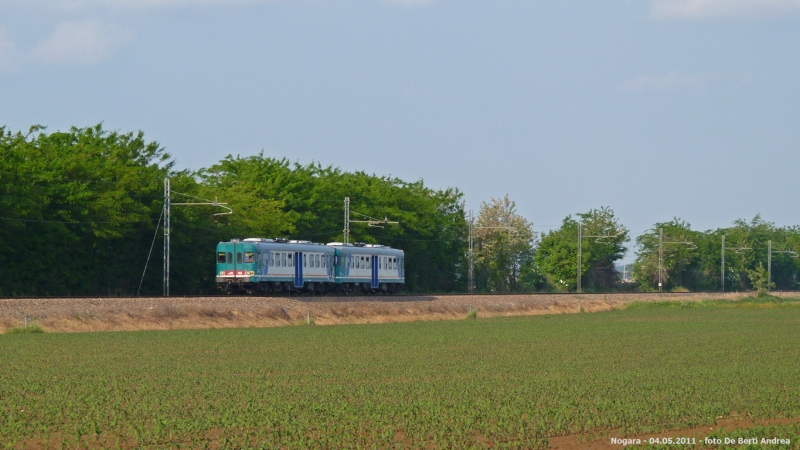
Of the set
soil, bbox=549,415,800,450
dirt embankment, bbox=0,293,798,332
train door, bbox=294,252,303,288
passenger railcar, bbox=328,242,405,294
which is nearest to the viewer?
soil, bbox=549,415,800,450

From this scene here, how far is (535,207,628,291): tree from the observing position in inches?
3664

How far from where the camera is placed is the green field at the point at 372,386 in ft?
47.9

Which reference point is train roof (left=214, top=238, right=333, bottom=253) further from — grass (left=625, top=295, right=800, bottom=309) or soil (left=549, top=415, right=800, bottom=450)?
soil (left=549, top=415, right=800, bottom=450)

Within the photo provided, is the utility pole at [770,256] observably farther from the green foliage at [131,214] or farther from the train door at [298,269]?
the train door at [298,269]

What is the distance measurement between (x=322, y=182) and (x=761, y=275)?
56288 mm

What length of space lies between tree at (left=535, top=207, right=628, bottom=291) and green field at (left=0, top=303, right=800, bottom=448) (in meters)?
56.9

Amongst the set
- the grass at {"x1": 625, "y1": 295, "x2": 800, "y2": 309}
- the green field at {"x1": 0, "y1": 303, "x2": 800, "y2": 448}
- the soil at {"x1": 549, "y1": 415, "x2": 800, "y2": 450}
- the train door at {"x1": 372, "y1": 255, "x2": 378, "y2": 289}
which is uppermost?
the train door at {"x1": 372, "y1": 255, "x2": 378, "y2": 289}

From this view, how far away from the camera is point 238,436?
555 inches

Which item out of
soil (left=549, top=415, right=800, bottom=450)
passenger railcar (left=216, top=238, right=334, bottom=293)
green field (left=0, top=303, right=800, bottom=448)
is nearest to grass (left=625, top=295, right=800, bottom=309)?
passenger railcar (left=216, top=238, right=334, bottom=293)

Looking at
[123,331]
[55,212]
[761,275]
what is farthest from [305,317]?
[761,275]

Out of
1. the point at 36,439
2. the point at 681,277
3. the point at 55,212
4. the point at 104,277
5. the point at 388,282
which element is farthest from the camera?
the point at 681,277

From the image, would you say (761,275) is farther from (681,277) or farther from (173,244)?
(173,244)

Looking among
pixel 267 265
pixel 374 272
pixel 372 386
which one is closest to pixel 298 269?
pixel 267 265

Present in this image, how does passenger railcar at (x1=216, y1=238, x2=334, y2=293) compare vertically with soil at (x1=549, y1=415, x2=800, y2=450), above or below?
above
